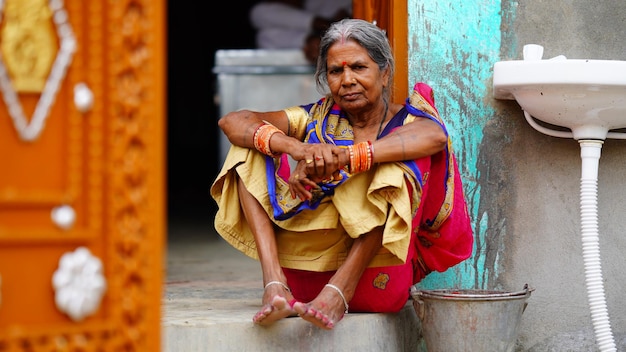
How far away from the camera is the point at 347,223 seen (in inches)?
120

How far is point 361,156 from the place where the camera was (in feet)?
9.86

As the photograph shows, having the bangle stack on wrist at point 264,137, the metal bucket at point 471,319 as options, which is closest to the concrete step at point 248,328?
the metal bucket at point 471,319

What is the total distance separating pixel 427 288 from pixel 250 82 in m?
2.53

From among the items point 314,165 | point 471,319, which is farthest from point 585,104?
point 314,165

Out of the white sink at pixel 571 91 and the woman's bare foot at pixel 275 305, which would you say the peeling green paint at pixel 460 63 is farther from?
the woman's bare foot at pixel 275 305

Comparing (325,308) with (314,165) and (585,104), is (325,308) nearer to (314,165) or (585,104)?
(314,165)

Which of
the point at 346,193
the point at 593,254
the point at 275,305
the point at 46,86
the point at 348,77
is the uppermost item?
the point at 348,77

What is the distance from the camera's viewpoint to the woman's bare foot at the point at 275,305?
2879mm

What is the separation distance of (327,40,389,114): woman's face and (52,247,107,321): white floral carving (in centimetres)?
161

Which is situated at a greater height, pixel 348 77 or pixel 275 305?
pixel 348 77

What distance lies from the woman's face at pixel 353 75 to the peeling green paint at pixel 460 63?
1.33 feet

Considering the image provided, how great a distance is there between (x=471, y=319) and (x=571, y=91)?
82cm

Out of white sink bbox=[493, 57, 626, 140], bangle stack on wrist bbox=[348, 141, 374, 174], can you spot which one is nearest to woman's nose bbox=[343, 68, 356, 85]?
bangle stack on wrist bbox=[348, 141, 374, 174]

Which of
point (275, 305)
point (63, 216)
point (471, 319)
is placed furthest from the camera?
point (471, 319)
